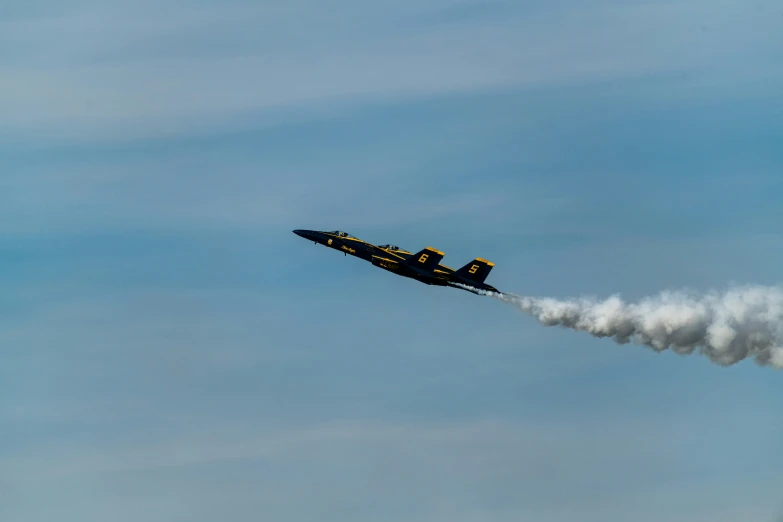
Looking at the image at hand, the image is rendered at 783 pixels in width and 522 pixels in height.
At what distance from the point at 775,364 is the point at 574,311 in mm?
20505

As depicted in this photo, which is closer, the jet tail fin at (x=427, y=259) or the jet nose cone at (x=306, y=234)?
the jet tail fin at (x=427, y=259)

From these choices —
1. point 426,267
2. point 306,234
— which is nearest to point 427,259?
point 426,267

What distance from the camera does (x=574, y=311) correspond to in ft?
374

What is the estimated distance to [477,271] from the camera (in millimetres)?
115125

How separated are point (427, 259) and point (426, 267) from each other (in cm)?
80

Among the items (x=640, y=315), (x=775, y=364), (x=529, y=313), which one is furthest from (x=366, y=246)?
(x=775, y=364)

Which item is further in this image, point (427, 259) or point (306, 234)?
point (306, 234)

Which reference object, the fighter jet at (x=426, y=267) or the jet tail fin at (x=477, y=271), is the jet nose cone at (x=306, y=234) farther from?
the jet tail fin at (x=477, y=271)

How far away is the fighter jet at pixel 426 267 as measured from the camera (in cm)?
11419

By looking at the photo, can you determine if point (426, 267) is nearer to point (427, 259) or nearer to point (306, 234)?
point (427, 259)

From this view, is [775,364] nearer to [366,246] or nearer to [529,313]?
[529,313]

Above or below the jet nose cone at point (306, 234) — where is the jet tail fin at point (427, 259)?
below

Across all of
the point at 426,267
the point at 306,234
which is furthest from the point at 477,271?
the point at 306,234

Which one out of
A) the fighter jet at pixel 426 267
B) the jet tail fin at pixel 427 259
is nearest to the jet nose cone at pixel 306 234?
the fighter jet at pixel 426 267
